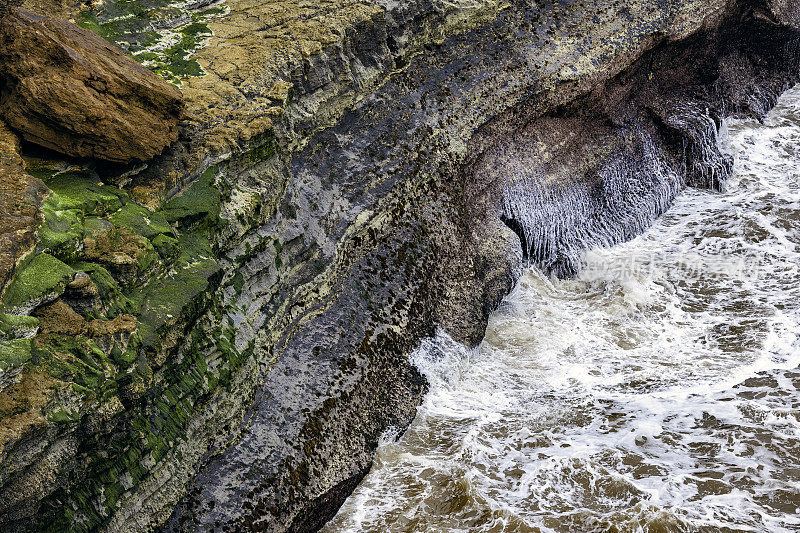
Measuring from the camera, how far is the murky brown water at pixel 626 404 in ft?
14.4

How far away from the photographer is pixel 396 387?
17.8 ft

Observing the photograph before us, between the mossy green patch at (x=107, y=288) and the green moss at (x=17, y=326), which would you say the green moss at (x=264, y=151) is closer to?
the mossy green patch at (x=107, y=288)

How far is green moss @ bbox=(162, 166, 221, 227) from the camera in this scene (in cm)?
453

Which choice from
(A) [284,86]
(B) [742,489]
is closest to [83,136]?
(A) [284,86]

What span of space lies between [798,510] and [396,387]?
2861 mm

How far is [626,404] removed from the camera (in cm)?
529

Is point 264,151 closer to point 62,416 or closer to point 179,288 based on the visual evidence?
point 179,288

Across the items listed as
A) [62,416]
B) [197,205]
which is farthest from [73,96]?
[62,416]

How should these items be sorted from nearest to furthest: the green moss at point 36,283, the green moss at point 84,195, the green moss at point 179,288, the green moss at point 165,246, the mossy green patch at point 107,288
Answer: the green moss at point 36,283, the mossy green patch at point 107,288, the green moss at point 179,288, the green moss at point 84,195, the green moss at point 165,246

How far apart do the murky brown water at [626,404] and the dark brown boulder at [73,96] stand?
9.25 feet

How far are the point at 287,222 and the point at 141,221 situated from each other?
1.15m

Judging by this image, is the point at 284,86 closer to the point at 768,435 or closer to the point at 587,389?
the point at 587,389

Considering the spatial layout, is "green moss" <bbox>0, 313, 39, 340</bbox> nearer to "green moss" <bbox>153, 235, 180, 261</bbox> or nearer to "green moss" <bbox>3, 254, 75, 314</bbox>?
"green moss" <bbox>3, 254, 75, 314</bbox>

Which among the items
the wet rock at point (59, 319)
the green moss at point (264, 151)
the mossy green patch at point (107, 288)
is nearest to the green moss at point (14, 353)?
the wet rock at point (59, 319)
